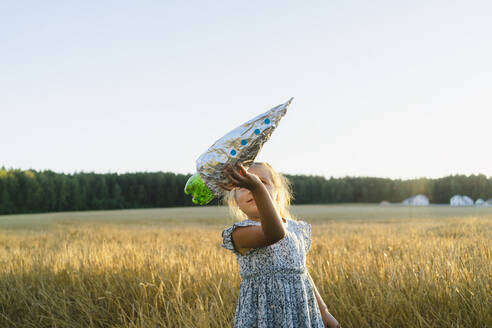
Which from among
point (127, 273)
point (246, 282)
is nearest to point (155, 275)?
point (127, 273)

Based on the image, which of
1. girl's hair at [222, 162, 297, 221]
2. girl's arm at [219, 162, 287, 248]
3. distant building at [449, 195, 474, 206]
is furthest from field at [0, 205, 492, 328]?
distant building at [449, 195, 474, 206]

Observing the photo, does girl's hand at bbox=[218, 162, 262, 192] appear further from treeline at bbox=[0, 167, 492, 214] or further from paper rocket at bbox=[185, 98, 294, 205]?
treeline at bbox=[0, 167, 492, 214]

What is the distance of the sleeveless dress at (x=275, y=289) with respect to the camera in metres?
2.06

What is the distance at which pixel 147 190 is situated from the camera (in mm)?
67625

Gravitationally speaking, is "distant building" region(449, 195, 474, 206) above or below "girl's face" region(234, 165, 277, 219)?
below

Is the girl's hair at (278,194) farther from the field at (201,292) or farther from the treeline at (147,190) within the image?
the treeline at (147,190)

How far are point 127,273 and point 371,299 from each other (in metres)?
2.29

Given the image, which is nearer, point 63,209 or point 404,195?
point 63,209

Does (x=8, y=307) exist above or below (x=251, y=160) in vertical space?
below

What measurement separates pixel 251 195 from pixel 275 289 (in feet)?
1.63

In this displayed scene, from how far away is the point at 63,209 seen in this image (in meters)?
60.6

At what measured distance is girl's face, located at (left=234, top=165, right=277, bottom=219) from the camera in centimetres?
209

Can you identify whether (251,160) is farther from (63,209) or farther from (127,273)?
(63,209)

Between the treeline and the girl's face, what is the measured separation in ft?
162
